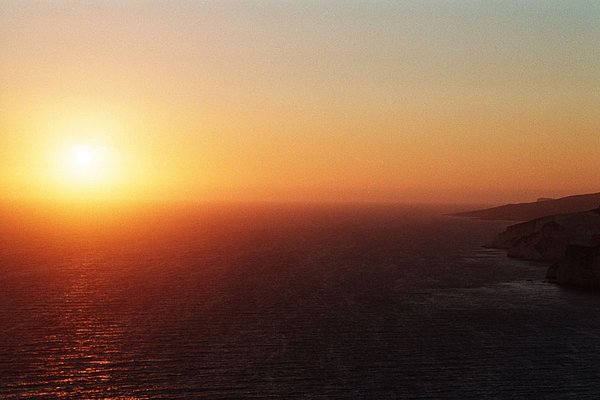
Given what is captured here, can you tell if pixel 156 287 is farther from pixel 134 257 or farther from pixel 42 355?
pixel 134 257

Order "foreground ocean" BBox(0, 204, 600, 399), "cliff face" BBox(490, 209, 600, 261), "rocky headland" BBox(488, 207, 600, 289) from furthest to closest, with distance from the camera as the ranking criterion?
"cliff face" BBox(490, 209, 600, 261) → "rocky headland" BBox(488, 207, 600, 289) → "foreground ocean" BBox(0, 204, 600, 399)

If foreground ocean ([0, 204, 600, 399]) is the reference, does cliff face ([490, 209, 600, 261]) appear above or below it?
above

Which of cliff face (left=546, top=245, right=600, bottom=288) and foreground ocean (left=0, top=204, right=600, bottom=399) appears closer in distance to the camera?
foreground ocean (left=0, top=204, right=600, bottom=399)

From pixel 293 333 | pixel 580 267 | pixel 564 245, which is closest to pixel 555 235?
pixel 564 245

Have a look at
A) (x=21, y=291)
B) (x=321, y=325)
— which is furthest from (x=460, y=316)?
(x=21, y=291)

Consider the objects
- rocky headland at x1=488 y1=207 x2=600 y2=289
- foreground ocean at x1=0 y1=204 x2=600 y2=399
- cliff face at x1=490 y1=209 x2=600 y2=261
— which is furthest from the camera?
cliff face at x1=490 y1=209 x2=600 y2=261

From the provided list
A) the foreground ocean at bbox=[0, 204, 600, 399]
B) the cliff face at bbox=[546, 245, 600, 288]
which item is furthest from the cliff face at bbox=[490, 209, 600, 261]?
the cliff face at bbox=[546, 245, 600, 288]

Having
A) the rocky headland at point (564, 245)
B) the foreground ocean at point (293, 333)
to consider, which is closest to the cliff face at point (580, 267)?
the rocky headland at point (564, 245)

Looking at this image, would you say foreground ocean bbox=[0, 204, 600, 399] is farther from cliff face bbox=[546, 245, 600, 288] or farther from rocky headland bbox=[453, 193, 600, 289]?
rocky headland bbox=[453, 193, 600, 289]
